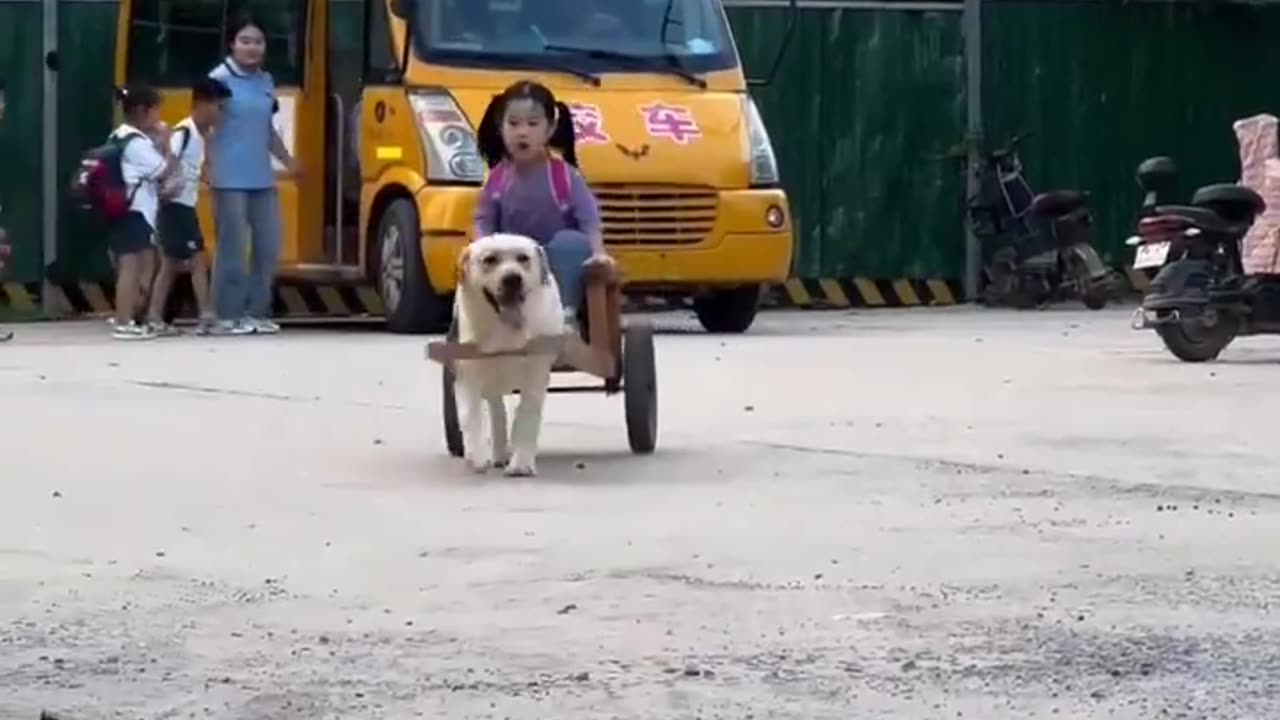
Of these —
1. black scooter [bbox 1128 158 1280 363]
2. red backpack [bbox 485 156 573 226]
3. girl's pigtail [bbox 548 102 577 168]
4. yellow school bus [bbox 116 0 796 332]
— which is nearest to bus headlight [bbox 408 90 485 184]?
yellow school bus [bbox 116 0 796 332]

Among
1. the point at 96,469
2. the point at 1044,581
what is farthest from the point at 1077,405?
the point at 1044,581

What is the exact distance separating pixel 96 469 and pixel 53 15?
37.5ft

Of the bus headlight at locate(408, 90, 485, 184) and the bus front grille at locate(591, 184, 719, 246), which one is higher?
Result: the bus headlight at locate(408, 90, 485, 184)

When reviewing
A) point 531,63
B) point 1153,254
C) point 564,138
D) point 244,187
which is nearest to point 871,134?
point 531,63

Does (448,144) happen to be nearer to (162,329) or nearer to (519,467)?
(162,329)

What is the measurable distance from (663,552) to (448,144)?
10073 mm

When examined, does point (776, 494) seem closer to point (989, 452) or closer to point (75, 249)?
point (989, 452)

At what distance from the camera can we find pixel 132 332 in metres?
19.2

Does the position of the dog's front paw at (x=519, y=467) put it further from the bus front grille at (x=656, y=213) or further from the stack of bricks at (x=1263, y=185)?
the bus front grille at (x=656, y=213)

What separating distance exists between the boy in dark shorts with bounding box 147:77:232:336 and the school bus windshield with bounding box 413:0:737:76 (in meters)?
1.39

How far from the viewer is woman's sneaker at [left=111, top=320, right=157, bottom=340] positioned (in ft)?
62.1

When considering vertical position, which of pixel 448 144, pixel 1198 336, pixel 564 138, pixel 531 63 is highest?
pixel 531 63

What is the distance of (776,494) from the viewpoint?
10.1 meters

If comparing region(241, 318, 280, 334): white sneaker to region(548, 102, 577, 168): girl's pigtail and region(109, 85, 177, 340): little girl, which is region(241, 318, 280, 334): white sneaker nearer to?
region(109, 85, 177, 340): little girl
